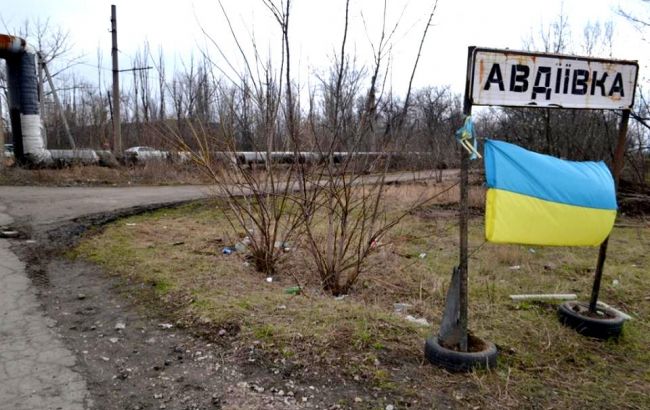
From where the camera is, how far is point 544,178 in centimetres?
290

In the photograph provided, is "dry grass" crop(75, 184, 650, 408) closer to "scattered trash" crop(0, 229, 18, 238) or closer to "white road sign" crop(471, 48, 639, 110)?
"scattered trash" crop(0, 229, 18, 238)

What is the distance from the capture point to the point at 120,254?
5.79 meters

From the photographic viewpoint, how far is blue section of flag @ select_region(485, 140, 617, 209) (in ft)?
9.20

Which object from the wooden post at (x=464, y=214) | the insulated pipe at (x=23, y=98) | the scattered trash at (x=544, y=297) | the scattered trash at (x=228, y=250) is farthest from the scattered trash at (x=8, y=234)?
the insulated pipe at (x=23, y=98)

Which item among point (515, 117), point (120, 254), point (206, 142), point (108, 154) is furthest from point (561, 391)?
point (108, 154)

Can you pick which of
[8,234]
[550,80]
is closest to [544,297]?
[550,80]

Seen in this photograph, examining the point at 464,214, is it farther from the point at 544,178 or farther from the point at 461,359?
the point at 461,359

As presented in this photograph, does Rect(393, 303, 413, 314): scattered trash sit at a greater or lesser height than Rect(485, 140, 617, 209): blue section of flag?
lesser

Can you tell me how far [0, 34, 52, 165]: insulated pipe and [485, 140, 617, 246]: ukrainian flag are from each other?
1444cm

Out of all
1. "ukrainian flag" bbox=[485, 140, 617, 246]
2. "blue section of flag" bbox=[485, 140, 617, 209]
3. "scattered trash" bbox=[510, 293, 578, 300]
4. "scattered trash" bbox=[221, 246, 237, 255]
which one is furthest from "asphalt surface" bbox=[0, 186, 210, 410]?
"scattered trash" bbox=[510, 293, 578, 300]

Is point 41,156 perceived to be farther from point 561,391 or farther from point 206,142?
point 561,391

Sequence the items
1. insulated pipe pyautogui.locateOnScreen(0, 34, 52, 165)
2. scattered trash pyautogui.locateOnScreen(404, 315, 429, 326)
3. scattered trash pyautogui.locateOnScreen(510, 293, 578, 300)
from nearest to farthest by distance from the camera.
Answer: scattered trash pyautogui.locateOnScreen(404, 315, 429, 326) → scattered trash pyautogui.locateOnScreen(510, 293, 578, 300) → insulated pipe pyautogui.locateOnScreen(0, 34, 52, 165)

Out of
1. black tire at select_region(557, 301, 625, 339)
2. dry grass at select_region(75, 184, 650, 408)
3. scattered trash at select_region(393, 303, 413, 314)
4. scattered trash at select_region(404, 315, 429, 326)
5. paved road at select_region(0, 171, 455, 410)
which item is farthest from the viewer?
scattered trash at select_region(393, 303, 413, 314)

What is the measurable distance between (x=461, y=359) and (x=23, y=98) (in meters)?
14.6
